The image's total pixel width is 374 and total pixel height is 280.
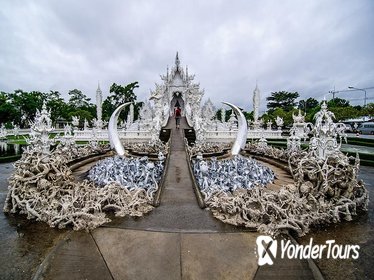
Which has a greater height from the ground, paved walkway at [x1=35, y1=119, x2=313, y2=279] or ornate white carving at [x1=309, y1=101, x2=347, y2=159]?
ornate white carving at [x1=309, y1=101, x2=347, y2=159]

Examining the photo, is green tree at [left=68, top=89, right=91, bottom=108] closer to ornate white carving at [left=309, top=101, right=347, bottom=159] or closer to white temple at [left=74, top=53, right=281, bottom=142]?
white temple at [left=74, top=53, right=281, bottom=142]

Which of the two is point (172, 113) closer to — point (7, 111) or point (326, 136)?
point (326, 136)

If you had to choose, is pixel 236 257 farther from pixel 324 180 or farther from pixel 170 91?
pixel 170 91

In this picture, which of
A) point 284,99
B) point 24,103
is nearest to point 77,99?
point 24,103

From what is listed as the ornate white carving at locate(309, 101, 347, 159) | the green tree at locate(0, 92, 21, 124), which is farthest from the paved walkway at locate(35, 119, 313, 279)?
the green tree at locate(0, 92, 21, 124)

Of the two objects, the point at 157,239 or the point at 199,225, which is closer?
the point at 157,239

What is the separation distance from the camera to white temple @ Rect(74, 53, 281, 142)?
21031 millimetres

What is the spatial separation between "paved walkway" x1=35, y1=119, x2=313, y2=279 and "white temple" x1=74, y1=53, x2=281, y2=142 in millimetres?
13752

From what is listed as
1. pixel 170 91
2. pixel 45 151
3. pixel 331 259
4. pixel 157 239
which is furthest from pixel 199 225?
pixel 170 91

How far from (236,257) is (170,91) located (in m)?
33.5

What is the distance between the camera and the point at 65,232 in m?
4.81

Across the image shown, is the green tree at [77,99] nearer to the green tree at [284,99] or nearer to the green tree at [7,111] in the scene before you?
the green tree at [7,111]

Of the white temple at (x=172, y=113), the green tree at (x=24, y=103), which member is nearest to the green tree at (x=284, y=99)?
the white temple at (x=172, y=113)

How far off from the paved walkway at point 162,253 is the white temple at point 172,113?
13.8 meters
